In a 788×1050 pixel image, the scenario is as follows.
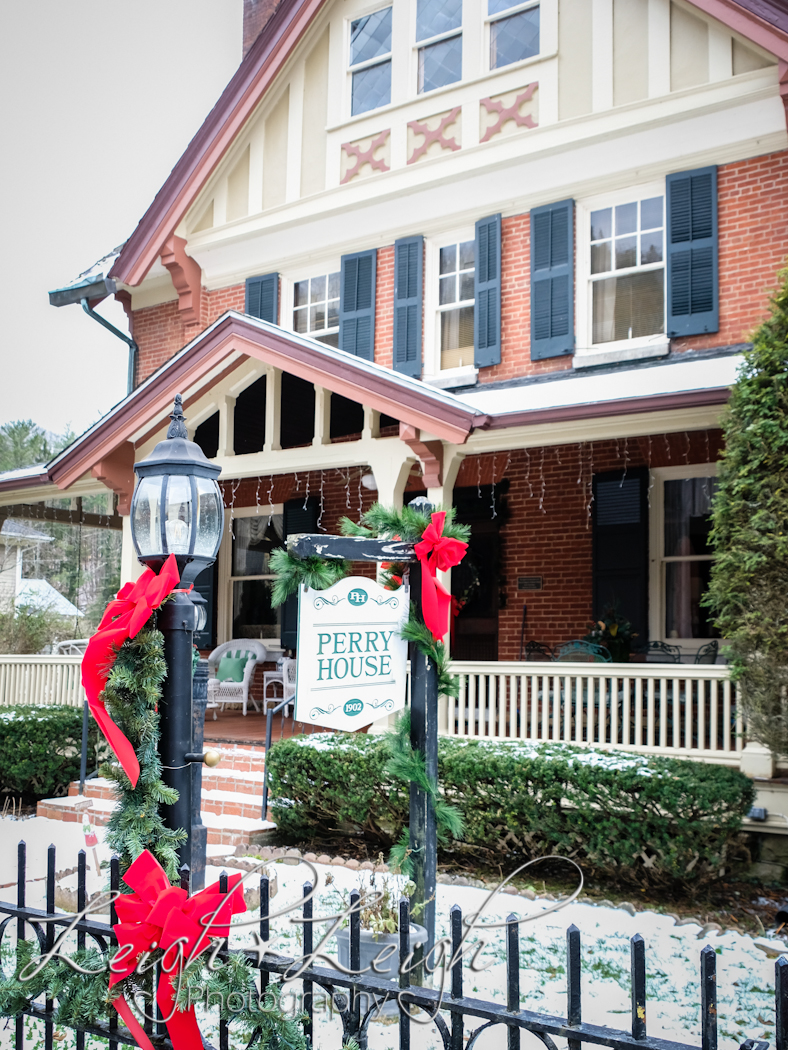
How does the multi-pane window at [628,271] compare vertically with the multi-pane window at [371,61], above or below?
below

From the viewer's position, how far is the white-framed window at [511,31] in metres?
10.1

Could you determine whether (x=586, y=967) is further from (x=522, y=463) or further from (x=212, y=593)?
(x=212, y=593)

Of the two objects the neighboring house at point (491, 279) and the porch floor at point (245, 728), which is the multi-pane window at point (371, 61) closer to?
the neighboring house at point (491, 279)

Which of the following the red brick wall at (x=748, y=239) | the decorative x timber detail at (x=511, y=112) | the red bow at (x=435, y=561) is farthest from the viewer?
the decorative x timber detail at (x=511, y=112)

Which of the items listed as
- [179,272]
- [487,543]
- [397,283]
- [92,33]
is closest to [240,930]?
[487,543]

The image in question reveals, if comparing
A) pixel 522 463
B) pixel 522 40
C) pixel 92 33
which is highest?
pixel 92 33

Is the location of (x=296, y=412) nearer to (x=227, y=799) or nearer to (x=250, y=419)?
(x=250, y=419)

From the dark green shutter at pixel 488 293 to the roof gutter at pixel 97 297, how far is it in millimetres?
5499

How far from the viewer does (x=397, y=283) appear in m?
10.8

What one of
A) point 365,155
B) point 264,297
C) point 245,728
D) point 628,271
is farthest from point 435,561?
point 264,297

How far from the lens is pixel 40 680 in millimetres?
10602

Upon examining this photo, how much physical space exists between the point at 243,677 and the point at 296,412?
11.6 ft

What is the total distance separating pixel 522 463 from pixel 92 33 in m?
9.49

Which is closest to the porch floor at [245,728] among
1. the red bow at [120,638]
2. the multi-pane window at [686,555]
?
the multi-pane window at [686,555]
